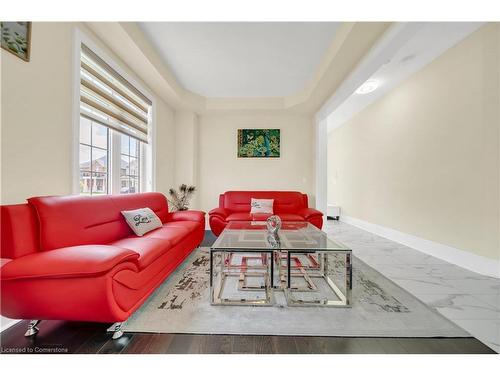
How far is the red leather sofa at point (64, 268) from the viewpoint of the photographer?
4.05ft

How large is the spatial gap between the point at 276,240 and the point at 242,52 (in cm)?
261

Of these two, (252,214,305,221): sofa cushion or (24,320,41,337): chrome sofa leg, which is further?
(252,214,305,221): sofa cushion

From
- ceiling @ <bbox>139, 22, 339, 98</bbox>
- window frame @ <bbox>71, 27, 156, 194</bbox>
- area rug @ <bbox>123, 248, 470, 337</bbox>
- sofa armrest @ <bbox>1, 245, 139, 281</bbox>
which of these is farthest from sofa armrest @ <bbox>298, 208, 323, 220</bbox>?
sofa armrest @ <bbox>1, 245, 139, 281</bbox>

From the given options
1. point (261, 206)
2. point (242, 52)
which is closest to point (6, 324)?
point (261, 206)

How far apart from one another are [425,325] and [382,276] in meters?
0.87

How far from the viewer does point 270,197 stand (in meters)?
4.43

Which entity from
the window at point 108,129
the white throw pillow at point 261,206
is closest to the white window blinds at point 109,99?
the window at point 108,129

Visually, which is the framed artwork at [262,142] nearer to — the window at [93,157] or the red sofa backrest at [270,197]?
the red sofa backrest at [270,197]

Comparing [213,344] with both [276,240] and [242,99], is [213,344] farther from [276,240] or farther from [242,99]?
[242,99]

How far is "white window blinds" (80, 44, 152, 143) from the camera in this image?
2340 millimetres

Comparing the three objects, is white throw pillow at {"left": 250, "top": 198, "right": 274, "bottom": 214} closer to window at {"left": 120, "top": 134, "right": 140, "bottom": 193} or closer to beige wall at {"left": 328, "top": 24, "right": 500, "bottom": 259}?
window at {"left": 120, "top": 134, "right": 140, "bottom": 193}

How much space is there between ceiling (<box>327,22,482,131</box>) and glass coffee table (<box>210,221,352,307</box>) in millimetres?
2266

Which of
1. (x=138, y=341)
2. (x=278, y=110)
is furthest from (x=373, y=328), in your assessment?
(x=278, y=110)

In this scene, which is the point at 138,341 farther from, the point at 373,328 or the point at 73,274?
the point at 373,328
